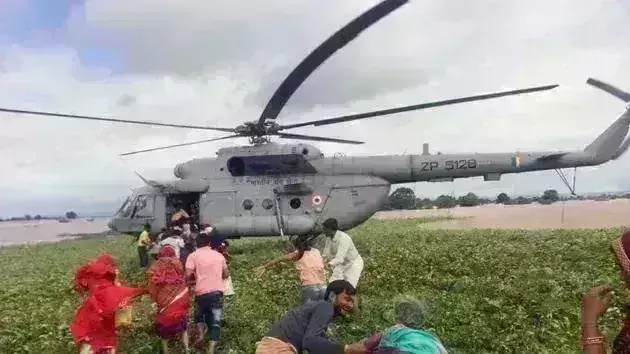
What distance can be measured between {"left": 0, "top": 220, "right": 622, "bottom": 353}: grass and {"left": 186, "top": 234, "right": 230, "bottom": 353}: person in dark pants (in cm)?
50

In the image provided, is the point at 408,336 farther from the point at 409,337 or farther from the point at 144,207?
the point at 144,207

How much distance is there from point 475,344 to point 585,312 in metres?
5.84

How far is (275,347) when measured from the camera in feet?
16.0

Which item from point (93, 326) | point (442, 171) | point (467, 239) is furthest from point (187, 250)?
point (467, 239)

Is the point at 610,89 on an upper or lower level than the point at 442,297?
upper

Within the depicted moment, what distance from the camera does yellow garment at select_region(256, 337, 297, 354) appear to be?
4.84m

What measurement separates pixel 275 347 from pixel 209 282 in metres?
3.57

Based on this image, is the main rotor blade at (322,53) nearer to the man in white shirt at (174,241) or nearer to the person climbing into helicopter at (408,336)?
the man in white shirt at (174,241)

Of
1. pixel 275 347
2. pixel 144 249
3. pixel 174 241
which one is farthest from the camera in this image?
pixel 144 249

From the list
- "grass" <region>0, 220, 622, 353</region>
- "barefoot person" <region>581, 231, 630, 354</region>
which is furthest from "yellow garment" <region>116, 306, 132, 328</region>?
"barefoot person" <region>581, 231, 630, 354</region>

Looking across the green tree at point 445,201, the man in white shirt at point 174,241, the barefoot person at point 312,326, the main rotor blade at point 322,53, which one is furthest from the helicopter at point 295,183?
the green tree at point 445,201

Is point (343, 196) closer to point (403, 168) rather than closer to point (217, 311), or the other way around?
point (403, 168)

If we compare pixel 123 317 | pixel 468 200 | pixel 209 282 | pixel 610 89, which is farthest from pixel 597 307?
pixel 468 200

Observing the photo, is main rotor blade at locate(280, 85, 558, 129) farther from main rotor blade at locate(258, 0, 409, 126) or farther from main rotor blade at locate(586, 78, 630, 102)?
main rotor blade at locate(586, 78, 630, 102)
